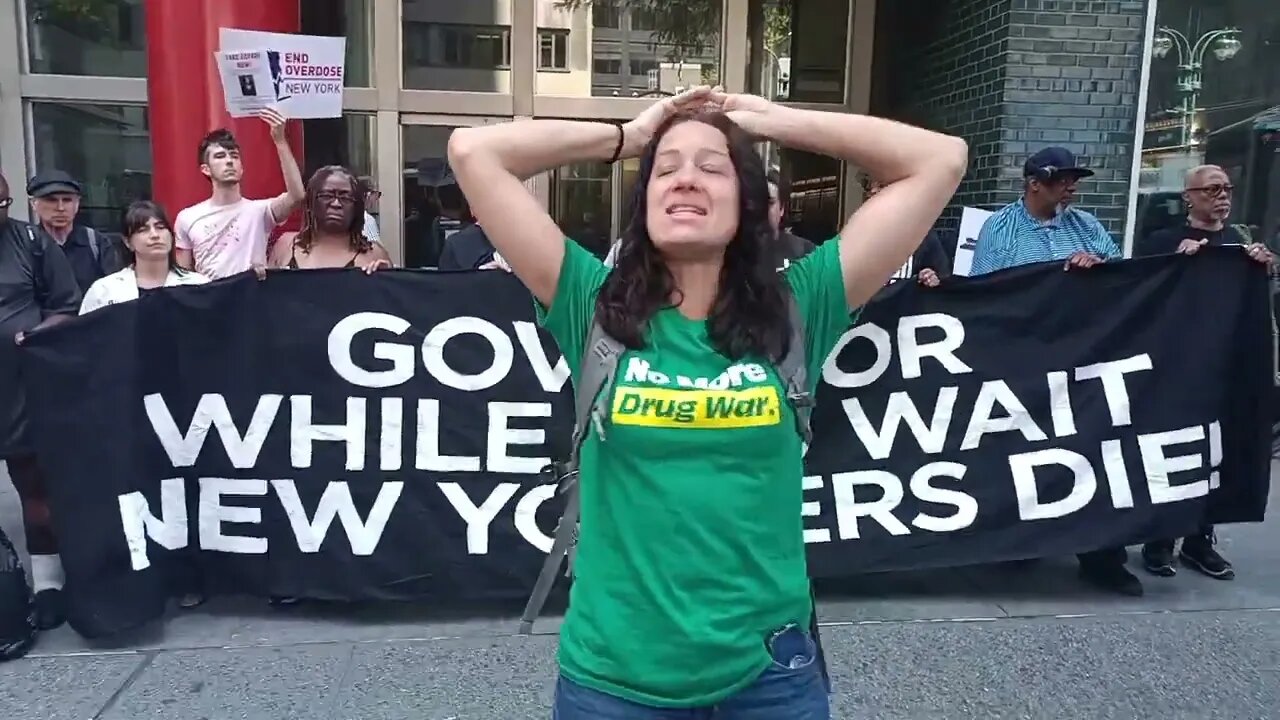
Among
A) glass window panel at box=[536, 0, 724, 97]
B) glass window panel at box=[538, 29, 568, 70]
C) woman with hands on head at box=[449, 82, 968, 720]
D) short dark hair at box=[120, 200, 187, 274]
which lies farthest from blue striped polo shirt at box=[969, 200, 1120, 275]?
glass window panel at box=[538, 29, 568, 70]

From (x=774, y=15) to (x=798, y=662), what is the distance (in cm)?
793

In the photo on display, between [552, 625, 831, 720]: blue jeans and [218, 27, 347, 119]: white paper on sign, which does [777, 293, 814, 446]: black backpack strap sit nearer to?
[552, 625, 831, 720]: blue jeans

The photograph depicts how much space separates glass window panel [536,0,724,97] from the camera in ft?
27.6

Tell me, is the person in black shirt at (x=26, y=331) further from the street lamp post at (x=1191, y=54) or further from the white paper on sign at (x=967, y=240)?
the street lamp post at (x=1191, y=54)

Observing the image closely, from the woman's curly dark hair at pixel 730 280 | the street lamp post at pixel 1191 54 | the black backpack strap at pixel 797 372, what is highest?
the street lamp post at pixel 1191 54

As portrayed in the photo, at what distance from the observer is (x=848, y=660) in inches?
145

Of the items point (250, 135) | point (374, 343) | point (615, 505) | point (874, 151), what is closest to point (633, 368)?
point (615, 505)

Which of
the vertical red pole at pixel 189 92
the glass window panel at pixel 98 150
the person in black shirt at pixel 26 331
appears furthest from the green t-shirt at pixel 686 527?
the glass window panel at pixel 98 150

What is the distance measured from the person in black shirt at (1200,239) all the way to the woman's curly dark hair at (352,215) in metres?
3.54

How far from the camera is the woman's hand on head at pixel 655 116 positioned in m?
1.82

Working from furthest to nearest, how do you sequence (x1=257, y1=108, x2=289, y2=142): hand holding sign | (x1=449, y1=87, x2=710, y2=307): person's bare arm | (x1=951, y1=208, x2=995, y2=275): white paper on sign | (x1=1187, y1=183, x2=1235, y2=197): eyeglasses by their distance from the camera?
1. (x1=951, y1=208, x2=995, y2=275): white paper on sign
2. (x1=257, y1=108, x2=289, y2=142): hand holding sign
3. (x1=1187, y1=183, x2=1235, y2=197): eyeglasses
4. (x1=449, y1=87, x2=710, y2=307): person's bare arm

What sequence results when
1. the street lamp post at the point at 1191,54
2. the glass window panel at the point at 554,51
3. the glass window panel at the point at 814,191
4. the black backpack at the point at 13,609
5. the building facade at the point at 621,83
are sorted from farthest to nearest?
the glass window panel at the point at 814,191
the glass window panel at the point at 554,51
the street lamp post at the point at 1191,54
the building facade at the point at 621,83
the black backpack at the point at 13,609

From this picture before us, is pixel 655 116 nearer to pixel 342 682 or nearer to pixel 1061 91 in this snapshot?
pixel 342 682

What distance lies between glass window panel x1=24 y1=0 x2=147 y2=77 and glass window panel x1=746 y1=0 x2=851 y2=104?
5054 mm
